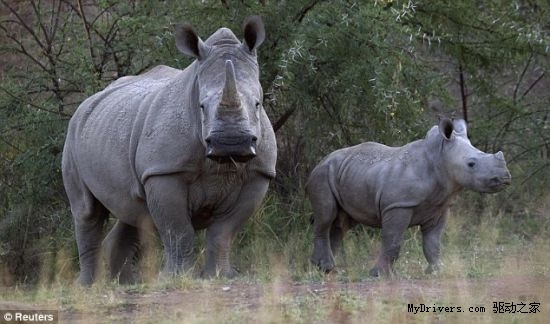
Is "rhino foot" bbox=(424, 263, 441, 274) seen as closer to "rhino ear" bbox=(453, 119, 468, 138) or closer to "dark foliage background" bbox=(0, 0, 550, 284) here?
"rhino ear" bbox=(453, 119, 468, 138)

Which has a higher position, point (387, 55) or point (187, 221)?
point (387, 55)

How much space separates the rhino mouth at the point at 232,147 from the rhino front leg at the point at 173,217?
2.37 feet

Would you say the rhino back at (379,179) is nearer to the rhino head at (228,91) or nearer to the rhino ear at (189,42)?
the rhino head at (228,91)

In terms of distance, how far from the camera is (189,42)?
8547mm

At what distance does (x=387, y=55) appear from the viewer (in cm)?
1101

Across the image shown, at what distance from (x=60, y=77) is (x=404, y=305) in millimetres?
6490

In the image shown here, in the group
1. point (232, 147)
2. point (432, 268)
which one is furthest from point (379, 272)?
point (232, 147)

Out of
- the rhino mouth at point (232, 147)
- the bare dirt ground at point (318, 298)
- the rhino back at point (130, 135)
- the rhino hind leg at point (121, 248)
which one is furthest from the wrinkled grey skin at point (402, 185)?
the rhino mouth at point (232, 147)

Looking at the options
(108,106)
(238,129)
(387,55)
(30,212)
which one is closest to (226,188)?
(238,129)

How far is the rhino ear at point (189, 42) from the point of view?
8.46 meters

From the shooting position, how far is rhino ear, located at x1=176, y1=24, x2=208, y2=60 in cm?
846

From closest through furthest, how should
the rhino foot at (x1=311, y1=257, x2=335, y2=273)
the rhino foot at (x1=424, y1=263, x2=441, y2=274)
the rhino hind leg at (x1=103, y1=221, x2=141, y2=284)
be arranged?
1. the rhino foot at (x1=424, y1=263, x2=441, y2=274)
2. the rhino foot at (x1=311, y1=257, x2=335, y2=273)
3. the rhino hind leg at (x1=103, y1=221, x2=141, y2=284)

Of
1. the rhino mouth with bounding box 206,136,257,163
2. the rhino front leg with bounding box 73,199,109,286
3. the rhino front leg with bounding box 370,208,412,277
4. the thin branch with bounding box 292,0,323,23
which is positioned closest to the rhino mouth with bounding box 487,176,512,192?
the rhino front leg with bounding box 370,208,412,277

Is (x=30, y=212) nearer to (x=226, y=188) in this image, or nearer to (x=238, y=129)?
(x=226, y=188)
